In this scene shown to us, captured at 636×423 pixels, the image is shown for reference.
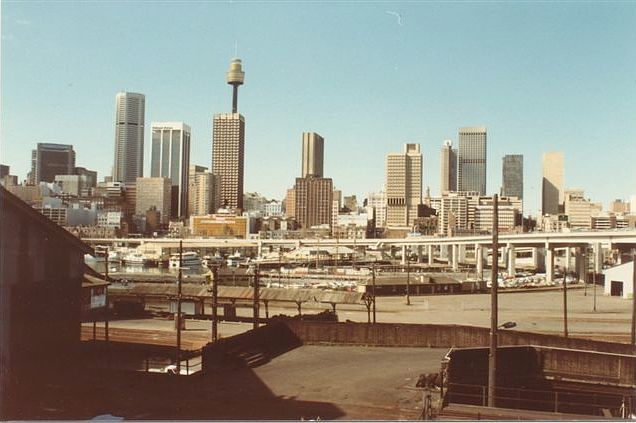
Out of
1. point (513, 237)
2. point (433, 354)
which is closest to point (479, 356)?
point (433, 354)

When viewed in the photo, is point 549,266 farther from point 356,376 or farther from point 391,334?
point 356,376

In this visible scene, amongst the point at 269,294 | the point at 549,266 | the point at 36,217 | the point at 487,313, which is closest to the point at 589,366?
the point at 36,217

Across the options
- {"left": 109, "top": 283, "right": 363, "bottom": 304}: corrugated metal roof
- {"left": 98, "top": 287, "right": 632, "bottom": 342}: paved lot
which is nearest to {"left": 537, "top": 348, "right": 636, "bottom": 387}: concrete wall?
A: {"left": 98, "top": 287, "right": 632, "bottom": 342}: paved lot

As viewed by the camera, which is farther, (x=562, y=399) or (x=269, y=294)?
(x=269, y=294)

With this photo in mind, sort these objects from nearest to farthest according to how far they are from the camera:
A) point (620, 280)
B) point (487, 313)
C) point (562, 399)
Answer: point (562, 399), point (487, 313), point (620, 280)

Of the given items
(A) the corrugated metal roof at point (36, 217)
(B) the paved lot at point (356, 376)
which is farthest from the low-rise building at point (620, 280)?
(A) the corrugated metal roof at point (36, 217)

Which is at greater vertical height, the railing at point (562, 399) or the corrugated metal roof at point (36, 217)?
the corrugated metal roof at point (36, 217)

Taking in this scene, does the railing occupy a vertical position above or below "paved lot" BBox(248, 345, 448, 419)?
below

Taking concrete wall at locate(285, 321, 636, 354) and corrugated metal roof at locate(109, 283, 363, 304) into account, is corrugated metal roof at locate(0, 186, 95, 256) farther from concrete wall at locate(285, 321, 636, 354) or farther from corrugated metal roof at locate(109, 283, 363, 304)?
corrugated metal roof at locate(109, 283, 363, 304)

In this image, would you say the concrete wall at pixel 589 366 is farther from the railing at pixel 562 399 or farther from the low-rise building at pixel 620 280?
the low-rise building at pixel 620 280

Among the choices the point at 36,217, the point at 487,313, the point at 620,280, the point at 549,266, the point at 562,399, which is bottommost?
the point at 487,313

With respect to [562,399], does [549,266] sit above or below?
above
